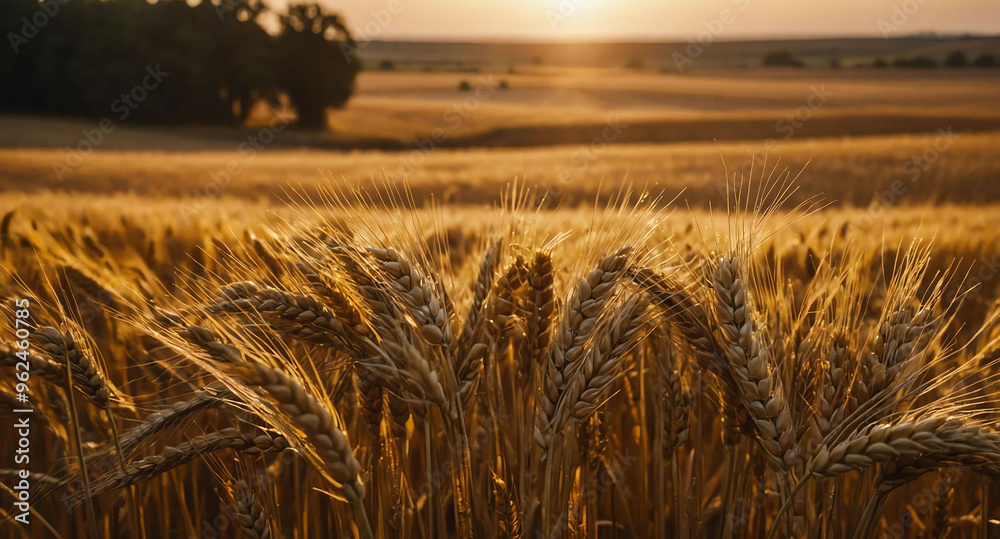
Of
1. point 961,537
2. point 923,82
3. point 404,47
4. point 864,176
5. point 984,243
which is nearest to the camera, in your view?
point 961,537

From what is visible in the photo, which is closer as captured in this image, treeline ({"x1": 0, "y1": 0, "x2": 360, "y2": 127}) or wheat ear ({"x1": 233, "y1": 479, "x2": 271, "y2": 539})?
wheat ear ({"x1": 233, "y1": 479, "x2": 271, "y2": 539})

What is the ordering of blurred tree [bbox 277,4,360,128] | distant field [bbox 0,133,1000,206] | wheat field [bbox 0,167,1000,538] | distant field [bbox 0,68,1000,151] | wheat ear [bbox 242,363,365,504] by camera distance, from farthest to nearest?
blurred tree [bbox 277,4,360,128]
distant field [bbox 0,68,1000,151]
distant field [bbox 0,133,1000,206]
wheat field [bbox 0,167,1000,538]
wheat ear [bbox 242,363,365,504]

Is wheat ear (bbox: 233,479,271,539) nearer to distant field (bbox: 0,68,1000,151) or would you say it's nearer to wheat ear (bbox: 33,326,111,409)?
wheat ear (bbox: 33,326,111,409)

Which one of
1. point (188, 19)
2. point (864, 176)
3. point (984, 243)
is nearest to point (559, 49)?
point (188, 19)

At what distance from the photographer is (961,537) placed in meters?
1.54

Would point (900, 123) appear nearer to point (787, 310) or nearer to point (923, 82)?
point (923, 82)

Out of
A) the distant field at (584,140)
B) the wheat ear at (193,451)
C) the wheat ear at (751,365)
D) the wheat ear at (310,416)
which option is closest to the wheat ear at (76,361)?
the wheat ear at (193,451)

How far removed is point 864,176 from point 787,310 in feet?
41.9

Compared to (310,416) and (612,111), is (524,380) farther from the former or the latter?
(612,111)

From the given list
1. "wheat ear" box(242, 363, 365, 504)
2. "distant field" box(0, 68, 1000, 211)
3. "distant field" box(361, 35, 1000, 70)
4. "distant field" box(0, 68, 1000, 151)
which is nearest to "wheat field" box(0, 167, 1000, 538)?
"wheat ear" box(242, 363, 365, 504)

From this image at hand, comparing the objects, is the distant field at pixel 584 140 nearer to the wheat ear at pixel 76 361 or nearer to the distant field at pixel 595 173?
the distant field at pixel 595 173

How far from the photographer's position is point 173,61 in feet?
90.6

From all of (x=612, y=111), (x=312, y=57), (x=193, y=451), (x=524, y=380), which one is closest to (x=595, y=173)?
(x=524, y=380)

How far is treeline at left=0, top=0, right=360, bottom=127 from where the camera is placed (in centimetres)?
2708
